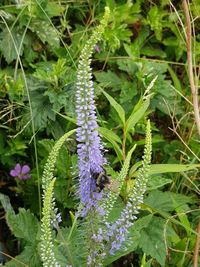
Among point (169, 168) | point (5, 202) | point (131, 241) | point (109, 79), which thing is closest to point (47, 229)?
point (131, 241)

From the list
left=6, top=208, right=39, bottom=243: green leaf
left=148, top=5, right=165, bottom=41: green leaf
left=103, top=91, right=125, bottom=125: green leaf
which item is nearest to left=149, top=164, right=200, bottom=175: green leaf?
left=103, top=91, right=125, bottom=125: green leaf

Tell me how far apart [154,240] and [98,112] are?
0.74 metres

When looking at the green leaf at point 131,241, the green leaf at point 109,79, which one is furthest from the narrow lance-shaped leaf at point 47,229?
the green leaf at point 109,79

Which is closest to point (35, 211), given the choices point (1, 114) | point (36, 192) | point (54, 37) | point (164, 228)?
point (36, 192)

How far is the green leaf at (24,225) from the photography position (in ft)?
7.85

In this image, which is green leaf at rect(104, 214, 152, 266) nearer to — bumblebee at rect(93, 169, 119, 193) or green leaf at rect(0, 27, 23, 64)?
bumblebee at rect(93, 169, 119, 193)

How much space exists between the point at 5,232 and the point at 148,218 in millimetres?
908

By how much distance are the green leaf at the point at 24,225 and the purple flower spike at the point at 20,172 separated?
37 centimetres

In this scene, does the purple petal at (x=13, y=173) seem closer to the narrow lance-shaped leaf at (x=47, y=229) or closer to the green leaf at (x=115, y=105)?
the green leaf at (x=115, y=105)

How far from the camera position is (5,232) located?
288 centimetres

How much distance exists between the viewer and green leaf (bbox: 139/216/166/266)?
2365 millimetres

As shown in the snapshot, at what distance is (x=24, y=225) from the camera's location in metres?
2.41

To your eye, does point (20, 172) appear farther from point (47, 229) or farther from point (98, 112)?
point (47, 229)

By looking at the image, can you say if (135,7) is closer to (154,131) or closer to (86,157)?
(154,131)
